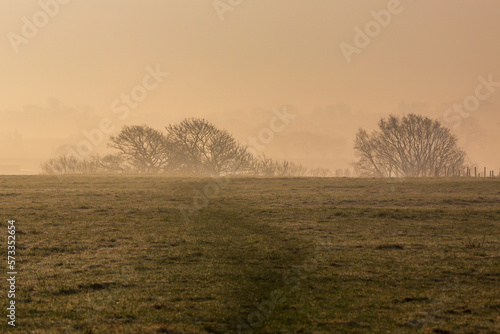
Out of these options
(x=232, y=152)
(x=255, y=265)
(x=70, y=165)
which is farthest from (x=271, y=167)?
(x=255, y=265)

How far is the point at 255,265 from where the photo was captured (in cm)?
2117

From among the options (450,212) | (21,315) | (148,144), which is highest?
(148,144)

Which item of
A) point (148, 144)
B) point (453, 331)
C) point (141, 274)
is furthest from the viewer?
point (148, 144)

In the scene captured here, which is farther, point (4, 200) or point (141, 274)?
point (4, 200)

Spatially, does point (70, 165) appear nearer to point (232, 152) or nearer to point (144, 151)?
point (144, 151)

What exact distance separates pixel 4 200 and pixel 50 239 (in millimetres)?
20930

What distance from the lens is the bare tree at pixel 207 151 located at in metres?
107

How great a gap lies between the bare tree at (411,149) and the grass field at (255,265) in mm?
67373

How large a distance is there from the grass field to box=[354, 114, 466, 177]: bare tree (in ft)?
221

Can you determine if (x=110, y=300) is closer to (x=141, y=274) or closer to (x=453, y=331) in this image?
(x=141, y=274)

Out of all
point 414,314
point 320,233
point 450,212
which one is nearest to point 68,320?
point 414,314

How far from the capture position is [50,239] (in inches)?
1092

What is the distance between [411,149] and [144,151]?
201 feet

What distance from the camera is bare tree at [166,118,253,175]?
107 meters
